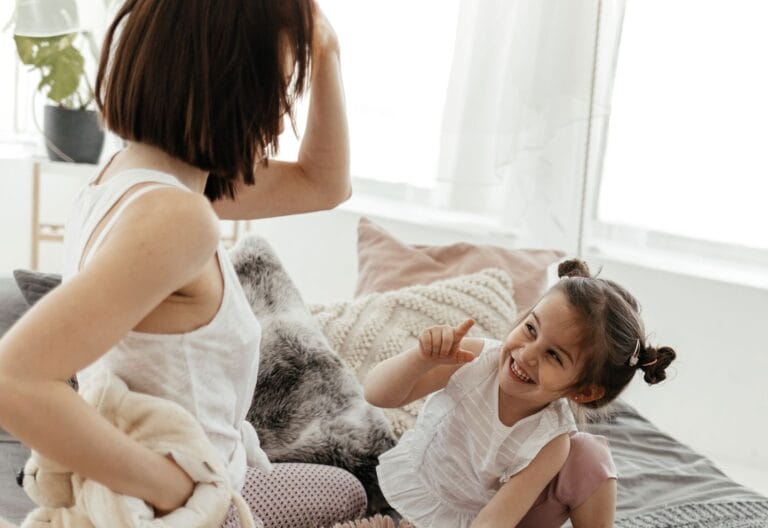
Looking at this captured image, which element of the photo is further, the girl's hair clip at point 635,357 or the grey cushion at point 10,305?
the grey cushion at point 10,305

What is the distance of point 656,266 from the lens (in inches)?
122

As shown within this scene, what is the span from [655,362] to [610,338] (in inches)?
4.1

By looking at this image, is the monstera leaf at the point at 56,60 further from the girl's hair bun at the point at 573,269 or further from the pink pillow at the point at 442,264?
the girl's hair bun at the point at 573,269

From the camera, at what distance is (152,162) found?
1034 millimetres

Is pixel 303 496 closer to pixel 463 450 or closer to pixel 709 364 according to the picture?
pixel 463 450

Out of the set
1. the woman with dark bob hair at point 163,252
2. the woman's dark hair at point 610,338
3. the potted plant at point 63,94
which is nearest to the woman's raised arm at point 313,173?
the woman with dark bob hair at point 163,252

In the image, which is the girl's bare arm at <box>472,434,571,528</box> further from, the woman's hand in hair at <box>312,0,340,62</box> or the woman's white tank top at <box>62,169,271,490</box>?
the woman's hand in hair at <box>312,0,340,62</box>

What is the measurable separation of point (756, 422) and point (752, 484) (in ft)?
0.77

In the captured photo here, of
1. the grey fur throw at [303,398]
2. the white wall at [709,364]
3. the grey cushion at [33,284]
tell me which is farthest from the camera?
the white wall at [709,364]

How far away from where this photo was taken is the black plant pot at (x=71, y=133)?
300 centimetres

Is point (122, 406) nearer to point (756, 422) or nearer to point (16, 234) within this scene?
point (756, 422)

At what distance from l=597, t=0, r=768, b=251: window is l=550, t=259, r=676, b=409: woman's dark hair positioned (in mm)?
1565

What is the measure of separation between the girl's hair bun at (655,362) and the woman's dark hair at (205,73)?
802 millimetres

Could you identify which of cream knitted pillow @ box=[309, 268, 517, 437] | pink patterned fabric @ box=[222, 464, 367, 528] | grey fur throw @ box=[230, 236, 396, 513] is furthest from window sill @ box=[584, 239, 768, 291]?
pink patterned fabric @ box=[222, 464, 367, 528]
